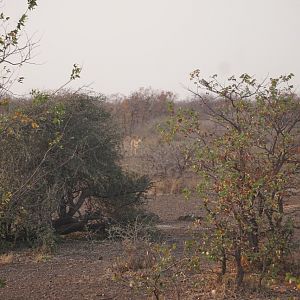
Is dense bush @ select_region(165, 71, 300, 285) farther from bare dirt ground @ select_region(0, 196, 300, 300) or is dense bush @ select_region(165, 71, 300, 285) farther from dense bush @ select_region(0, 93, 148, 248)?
dense bush @ select_region(0, 93, 148, 248)

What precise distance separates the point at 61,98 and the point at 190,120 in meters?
4.98

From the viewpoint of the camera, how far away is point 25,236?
439 inches

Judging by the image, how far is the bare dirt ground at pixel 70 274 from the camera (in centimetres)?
693

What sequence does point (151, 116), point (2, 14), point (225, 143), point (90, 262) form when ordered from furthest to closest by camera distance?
point (151, 116) < point (90, 262) < point (225, 143) < point (2, 14)

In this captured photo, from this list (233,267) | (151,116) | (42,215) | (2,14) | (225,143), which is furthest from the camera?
(151,116)

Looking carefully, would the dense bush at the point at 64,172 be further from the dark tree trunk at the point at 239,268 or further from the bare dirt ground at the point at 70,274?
the dark tree trunk at the point at 239,268

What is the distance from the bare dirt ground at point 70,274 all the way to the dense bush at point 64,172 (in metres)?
0.71

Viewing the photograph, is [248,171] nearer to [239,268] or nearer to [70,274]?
[239,268]

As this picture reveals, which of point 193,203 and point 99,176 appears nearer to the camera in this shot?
point 99,176

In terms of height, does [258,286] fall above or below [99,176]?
below

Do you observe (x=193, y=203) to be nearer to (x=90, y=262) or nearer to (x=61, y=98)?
(x=61, y=98)

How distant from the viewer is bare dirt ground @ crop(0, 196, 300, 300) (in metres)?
6.93

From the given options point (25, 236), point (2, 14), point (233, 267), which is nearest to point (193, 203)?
point (25, 236)

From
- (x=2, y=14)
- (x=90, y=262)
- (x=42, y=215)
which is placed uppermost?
(x=2, y=14)
